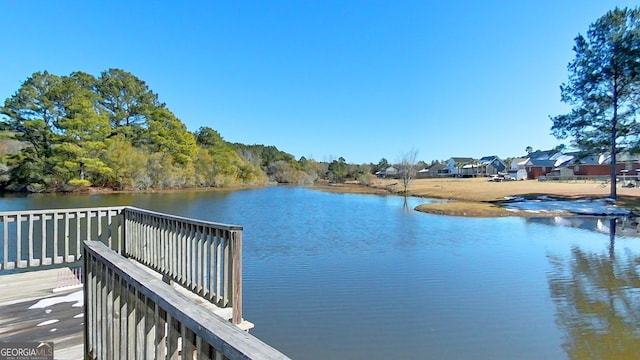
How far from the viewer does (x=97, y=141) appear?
96.0ft

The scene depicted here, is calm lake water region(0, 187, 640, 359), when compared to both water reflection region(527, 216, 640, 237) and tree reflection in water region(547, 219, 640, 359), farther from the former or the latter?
water reflection region(527, 216, 640, 237)

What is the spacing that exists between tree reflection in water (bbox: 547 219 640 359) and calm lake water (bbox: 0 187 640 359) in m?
0.02

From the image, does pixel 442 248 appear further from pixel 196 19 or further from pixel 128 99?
pixel 128 99

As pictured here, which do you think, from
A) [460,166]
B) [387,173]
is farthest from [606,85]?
[387,173]

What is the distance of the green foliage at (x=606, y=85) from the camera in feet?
62.9

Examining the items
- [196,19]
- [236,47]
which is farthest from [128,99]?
[196,19]

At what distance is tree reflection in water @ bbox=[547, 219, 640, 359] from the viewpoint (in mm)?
4156

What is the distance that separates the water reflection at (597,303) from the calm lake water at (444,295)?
0.7 inches

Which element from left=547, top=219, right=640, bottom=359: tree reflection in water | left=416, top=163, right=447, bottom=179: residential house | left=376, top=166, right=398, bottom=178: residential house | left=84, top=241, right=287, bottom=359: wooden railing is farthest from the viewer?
left=416, top=163, right=447, bottom=179: residential house

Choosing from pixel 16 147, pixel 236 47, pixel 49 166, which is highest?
pixel 236 47

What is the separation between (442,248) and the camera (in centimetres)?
991

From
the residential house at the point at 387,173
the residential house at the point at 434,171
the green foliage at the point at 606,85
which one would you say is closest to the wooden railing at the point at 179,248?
the green foliage at the point at 606,85

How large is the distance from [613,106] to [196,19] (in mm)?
23367

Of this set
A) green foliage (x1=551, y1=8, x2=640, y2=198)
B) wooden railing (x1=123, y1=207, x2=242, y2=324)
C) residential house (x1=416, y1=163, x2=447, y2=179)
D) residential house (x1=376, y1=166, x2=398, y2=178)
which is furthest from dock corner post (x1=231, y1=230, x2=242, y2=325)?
residential house (x1=416, y1=163, x2=447, y2=179)
